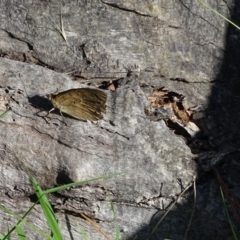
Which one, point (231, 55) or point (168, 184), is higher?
point (231, 55)

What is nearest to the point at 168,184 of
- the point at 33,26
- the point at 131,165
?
the point at 131,165

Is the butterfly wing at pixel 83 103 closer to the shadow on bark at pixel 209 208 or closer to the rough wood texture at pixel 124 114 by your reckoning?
the rough wood texture at pixel 124 114

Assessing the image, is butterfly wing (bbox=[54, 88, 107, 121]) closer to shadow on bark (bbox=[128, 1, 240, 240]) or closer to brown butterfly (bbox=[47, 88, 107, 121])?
brown butterfly (bbox=[47, 88, 107, 121])

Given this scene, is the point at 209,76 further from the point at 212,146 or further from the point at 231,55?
the point at 212,146

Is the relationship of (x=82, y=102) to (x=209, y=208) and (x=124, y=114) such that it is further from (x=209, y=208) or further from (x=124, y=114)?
(x=209, y=208)

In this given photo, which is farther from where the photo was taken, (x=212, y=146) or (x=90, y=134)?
(x=212, y=146)

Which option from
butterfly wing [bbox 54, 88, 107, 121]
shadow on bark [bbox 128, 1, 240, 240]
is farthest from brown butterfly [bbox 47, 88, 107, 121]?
shadow on bark [bbox 128, 1, 240, 240]

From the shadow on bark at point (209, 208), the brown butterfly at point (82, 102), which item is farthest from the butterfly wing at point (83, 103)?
the shadow on bark at point (209, 208)
